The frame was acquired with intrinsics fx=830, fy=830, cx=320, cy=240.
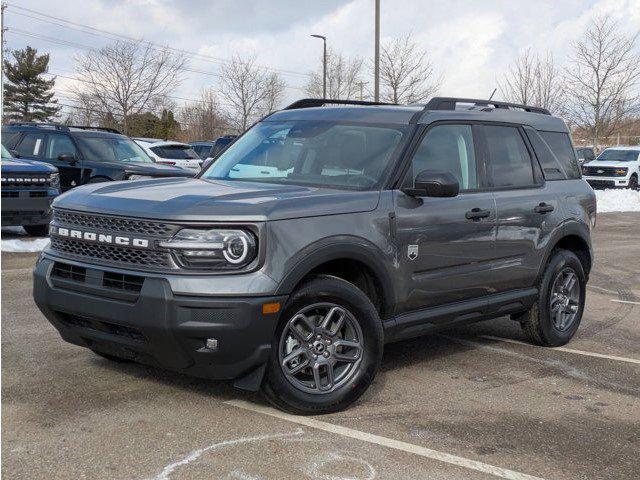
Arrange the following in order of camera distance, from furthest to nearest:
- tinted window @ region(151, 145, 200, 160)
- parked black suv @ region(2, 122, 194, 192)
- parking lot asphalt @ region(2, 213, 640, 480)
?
1. tinted window @ region(151, 145, 200, 160)
2. parked black suv @ region(2, 122, 194, 192)
3. parking lot asphalt @ region(2, 213, 640, 480)

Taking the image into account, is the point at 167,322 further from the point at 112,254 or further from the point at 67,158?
the point at 67,158

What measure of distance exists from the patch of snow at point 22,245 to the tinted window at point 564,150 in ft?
25.7

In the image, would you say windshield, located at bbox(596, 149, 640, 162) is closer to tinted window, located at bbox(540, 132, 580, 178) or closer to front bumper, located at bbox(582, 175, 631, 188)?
front bumper, located at bbox(582, 175, 631, 188)

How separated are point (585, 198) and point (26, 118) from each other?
62020 millimetres

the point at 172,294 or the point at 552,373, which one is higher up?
the point at 172,294

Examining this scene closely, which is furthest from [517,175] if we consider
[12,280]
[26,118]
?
[26,118]

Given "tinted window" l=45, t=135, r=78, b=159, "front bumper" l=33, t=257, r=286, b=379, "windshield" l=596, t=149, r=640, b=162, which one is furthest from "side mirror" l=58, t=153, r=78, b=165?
"windshield" l=596, t=149, r=640, b=162

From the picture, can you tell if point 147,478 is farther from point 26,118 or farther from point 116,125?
point 26,118

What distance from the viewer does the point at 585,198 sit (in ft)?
23.3

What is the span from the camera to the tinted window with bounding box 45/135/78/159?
612 inches

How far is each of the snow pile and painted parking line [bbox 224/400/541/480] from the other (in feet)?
68.4

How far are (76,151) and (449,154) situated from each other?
11131mm

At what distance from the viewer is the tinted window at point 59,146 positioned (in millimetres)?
15555

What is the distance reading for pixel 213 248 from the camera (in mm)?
4352
